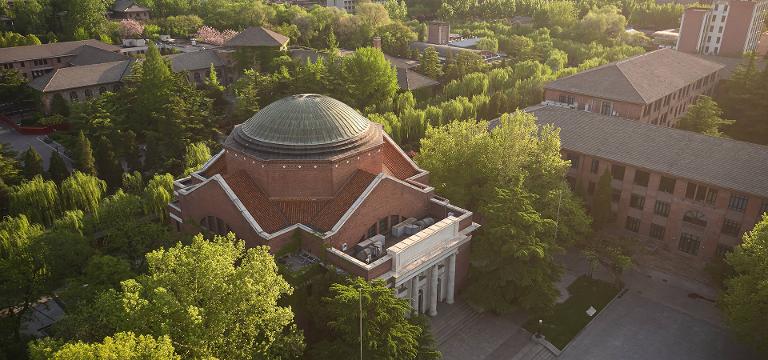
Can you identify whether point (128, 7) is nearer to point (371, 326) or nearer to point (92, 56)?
point (92, 56)

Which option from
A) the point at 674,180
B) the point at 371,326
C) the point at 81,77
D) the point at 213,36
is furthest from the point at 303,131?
the point at 213,36

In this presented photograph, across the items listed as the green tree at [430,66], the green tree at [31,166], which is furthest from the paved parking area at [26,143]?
the green tree at [430,66]

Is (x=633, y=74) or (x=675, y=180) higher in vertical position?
(x=633, y=74)

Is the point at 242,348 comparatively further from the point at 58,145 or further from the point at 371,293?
the point at 58,145

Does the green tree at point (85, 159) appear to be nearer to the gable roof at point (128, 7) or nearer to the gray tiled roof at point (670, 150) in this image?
the gray tiled roof at point (670, 150)

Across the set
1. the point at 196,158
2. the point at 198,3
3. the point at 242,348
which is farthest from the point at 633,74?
the point at 198,3
